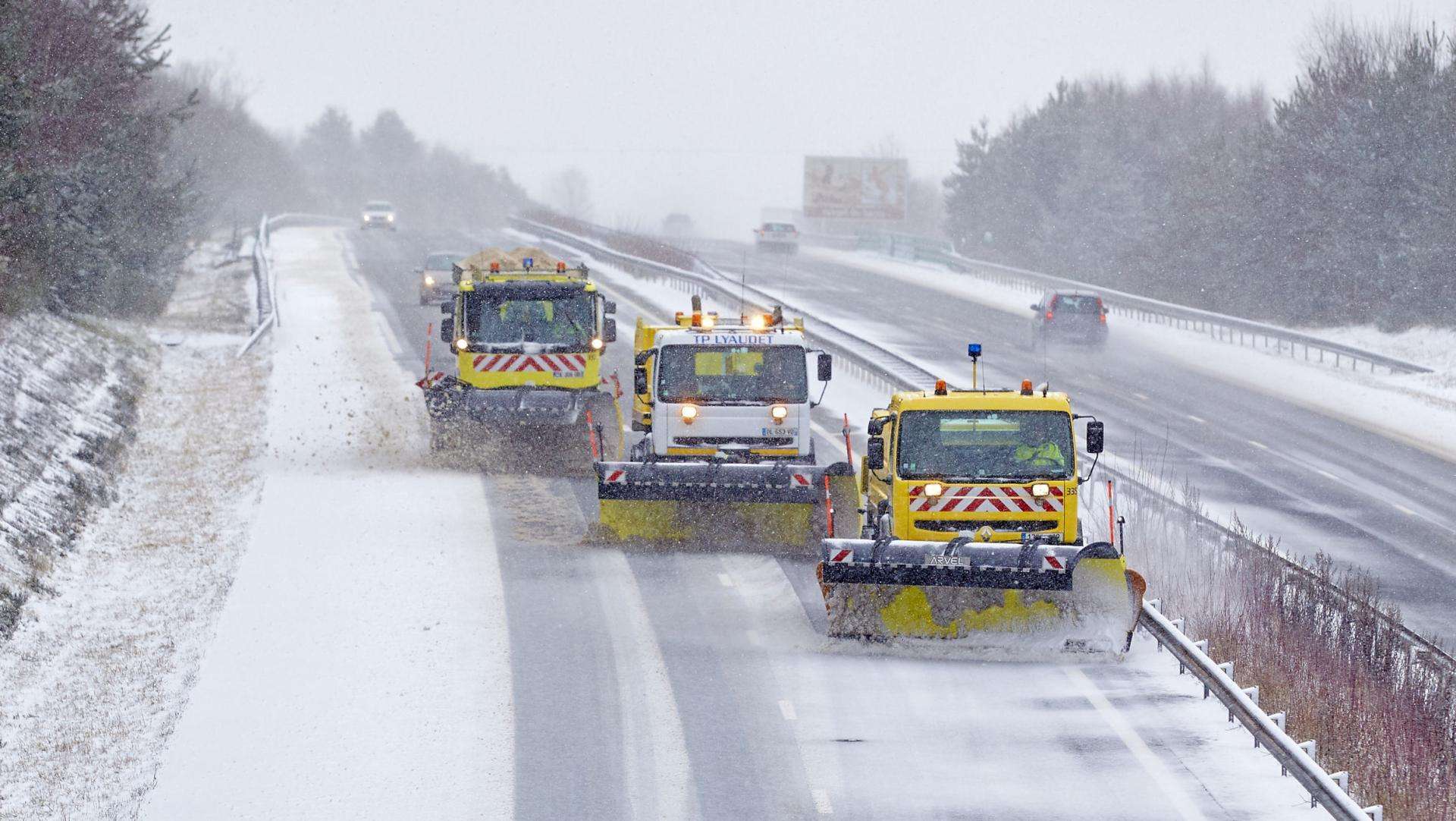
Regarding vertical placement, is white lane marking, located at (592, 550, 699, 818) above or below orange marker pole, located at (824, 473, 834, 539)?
below

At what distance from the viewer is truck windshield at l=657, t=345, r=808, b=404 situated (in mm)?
18000

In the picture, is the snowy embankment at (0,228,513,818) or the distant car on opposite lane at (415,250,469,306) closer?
the snowy embankment at (0,228,513,818)

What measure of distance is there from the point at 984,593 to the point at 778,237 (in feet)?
185

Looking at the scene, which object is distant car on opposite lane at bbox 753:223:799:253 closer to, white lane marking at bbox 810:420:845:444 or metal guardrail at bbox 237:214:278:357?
metal guardrail at bbox 237:214:278:357

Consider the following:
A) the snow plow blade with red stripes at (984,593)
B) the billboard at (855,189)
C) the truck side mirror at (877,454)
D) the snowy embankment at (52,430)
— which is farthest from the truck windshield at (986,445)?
the billboard at (855,189)

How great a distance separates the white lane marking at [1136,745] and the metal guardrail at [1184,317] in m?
25.0

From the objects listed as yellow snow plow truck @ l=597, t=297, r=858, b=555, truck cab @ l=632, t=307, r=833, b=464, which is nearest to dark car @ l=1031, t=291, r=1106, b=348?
yellow snow plow truck @ l=597, t=297, r=858, b=555

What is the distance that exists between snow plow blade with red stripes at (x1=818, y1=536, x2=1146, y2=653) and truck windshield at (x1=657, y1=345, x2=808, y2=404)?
15.0 feet

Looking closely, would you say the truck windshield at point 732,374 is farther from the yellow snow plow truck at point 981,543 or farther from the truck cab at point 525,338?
the truck cab at point 525,338

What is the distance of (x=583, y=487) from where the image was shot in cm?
2094

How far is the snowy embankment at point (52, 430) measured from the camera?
17.6 metres

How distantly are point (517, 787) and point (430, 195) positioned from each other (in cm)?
9744

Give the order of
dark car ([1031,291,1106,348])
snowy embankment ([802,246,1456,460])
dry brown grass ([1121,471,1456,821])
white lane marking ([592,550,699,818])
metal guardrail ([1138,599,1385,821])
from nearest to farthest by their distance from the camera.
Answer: metal guardrail ([1138,599,1385,821]) → white lane marking ([592,550,699,818]) → dry brown grass ([1121,471,1456,821]) → snowy embankment ([802,246,1456,460]) → dark car ([1031,291,1106,348])

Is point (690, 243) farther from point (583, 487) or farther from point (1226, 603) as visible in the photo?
point (1226, 603)
